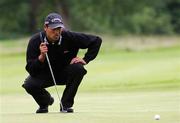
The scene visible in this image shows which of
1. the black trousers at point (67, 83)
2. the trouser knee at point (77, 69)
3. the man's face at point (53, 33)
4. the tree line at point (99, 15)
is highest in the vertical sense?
the tree line at point (99, 15)

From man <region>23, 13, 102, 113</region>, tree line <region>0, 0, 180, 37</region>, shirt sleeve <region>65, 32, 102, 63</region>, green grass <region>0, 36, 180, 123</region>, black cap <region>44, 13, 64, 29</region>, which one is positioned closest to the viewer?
green grass <region>0, 36, 180, 123</region>

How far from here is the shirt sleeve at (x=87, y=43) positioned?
33.0 feet

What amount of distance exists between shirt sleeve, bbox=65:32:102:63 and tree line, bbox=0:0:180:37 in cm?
5249

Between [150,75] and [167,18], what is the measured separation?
56.7 metres

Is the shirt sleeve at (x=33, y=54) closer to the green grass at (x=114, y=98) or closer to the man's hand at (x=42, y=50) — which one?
the man's hand at (x=42, y=50)

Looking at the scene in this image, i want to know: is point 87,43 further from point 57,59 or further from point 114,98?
point 114,98

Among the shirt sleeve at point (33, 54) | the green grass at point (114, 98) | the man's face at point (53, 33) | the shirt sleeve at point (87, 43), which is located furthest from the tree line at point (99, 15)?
the man's face at point (53, 33)

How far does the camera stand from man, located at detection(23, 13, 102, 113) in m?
9.79

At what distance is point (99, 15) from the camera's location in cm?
6644

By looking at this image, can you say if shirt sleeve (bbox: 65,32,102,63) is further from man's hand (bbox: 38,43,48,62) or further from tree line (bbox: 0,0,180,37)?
tree line (bbox: 0,0,180,37)

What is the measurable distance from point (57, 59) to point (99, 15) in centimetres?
5654

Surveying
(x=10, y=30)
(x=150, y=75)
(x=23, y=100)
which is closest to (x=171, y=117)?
(x=23, y=100)

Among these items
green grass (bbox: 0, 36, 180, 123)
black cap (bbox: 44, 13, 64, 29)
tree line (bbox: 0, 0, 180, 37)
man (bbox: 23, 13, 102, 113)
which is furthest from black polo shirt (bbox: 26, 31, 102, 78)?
tree line (bbox: 0, 0, 180, 37)

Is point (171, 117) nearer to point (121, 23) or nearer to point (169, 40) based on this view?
point (169, 40)
